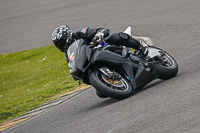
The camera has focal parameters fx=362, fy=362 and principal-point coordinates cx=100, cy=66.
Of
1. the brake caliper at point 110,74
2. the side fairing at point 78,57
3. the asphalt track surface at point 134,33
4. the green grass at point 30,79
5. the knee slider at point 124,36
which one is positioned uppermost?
the knee slider at point 124,36

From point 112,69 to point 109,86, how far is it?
454 millimetres

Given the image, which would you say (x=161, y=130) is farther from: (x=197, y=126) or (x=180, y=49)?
(x=180, y=49)

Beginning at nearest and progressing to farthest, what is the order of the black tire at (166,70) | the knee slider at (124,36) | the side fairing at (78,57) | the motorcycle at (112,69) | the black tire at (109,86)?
the black tire at (109,86) → the motorcycle at (112,69) → the side fairing at (78,57) → the knee slider at (124,36) → the black tire at (166,70)

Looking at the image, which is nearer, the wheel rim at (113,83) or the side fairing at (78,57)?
the wheel rim at (113,83)

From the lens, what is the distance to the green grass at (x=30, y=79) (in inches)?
348

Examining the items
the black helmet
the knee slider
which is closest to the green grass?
the black helmet

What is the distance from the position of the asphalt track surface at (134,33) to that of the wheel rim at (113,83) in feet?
0.77

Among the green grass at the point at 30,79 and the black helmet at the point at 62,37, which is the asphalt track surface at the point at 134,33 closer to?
the green grass at the point at 30,79

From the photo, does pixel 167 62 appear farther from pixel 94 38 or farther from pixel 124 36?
pixel 94 38

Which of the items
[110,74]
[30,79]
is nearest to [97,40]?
[110,74]

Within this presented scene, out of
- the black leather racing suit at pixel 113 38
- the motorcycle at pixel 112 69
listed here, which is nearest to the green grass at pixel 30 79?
the black leather racing suit at pixel 113 38

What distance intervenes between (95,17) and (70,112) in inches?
333

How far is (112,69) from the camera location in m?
5.96

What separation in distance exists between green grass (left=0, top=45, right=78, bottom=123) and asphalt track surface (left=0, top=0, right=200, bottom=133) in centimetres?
78
